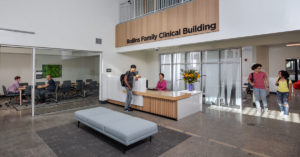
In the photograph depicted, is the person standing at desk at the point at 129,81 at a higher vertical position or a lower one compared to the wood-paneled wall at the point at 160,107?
higher

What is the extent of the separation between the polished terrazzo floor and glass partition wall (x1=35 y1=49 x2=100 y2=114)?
1497 millimetres

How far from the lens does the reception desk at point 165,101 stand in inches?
196

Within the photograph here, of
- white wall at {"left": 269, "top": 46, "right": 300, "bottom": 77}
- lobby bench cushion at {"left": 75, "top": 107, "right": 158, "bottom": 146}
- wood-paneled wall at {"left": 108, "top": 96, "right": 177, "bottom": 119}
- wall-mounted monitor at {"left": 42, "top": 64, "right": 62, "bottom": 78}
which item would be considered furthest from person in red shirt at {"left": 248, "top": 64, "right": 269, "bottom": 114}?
wall-mounted monitor at {"left": 42, "top": 64, "right": 62, "bottom": 78}

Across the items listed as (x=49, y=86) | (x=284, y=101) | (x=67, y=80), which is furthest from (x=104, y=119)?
(x=284, y=101)

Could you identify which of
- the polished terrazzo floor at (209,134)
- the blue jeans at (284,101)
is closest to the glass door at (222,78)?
the polished terrazzo floor at (209,134)

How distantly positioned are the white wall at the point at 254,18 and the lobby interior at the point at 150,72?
24 mm

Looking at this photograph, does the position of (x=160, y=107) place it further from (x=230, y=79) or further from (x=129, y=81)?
(x=230, y=79)

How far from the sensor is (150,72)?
10.1 meters

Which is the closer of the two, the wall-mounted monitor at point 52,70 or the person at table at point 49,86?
the wall-mounted monitor at point 52,70

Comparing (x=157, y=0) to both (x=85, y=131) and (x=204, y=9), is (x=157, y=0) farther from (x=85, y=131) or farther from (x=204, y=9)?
(x=85, y=131)

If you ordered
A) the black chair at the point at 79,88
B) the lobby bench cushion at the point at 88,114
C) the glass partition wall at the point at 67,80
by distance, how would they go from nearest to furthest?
the lobby bench cushion at the point at 88,114 → the glass partition wall at the point at 67,80 → the black chair at the point at 79,88

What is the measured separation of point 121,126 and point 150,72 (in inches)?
276

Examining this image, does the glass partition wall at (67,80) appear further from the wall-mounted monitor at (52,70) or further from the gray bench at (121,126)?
the gray bench at (121,126)

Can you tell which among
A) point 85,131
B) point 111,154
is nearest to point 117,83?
point 85,131
